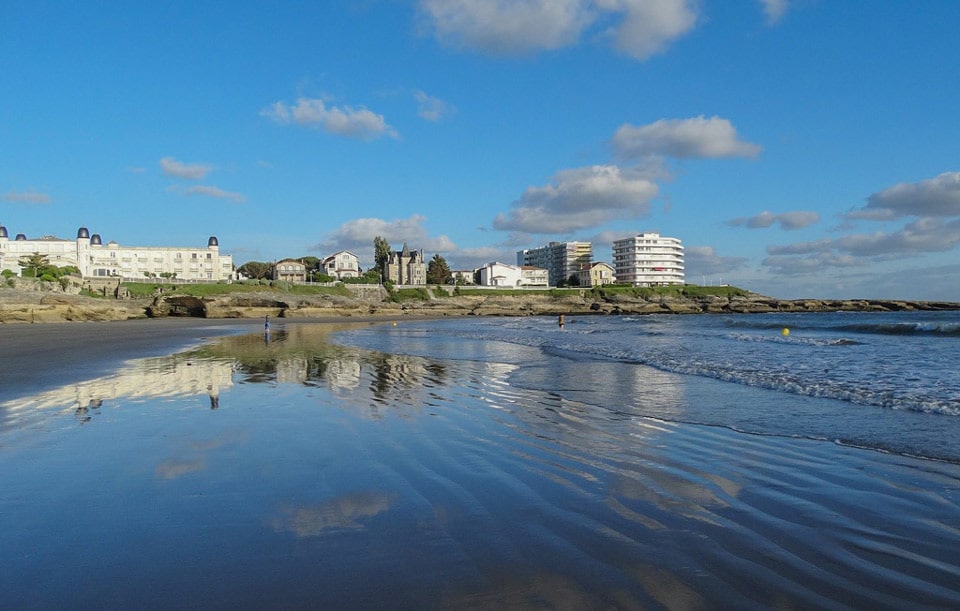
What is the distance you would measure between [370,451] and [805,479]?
5.00m

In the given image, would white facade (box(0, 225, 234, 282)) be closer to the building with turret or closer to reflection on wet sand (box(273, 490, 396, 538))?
the building with turret

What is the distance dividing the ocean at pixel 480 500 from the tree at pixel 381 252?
11547cm

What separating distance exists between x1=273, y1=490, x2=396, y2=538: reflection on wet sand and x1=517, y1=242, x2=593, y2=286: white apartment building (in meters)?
159

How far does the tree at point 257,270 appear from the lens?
125500 mm

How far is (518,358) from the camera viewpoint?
21.3 metres

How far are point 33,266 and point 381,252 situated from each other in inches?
2523

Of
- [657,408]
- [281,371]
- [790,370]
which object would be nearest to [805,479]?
[657,408]

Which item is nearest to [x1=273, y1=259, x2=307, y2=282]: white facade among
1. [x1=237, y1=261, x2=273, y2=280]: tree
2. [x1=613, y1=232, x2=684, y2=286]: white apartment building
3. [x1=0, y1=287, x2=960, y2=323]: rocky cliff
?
[x1=237, y1=261, x2=273, y2=280]: tree

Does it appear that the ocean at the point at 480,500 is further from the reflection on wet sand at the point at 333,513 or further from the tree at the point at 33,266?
the tree at the point at 33,266

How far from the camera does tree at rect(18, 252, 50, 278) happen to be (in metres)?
75.3

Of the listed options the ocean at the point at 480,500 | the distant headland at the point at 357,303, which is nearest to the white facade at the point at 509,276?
the distant headland at the point at 357,303

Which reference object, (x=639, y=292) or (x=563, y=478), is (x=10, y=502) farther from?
(x=639, y=292)

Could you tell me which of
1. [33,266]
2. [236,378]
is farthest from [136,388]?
[33,266]

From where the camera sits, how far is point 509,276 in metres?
145
